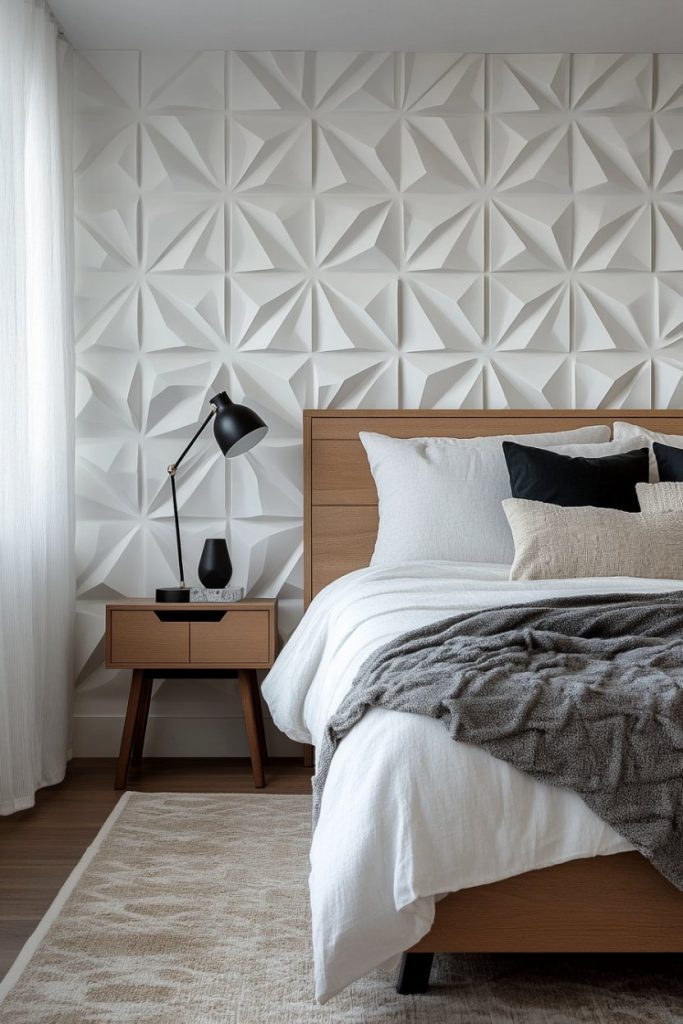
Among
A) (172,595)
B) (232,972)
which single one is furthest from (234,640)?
(232,972)

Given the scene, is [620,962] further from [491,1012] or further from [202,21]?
[202,21]

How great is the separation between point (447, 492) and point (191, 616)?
98cm

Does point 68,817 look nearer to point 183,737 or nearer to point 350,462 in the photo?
point 183,737

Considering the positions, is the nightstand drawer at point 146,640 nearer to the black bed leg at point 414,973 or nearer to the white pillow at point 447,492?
the white pillow at point 447,492

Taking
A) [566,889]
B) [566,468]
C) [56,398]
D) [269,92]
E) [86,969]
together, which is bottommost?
[86,969]

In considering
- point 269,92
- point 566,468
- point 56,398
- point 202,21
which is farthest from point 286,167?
point 566,468

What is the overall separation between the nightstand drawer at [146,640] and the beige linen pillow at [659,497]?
1.55 metres

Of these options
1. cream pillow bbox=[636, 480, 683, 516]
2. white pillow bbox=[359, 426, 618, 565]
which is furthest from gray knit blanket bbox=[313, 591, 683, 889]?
white pillow bbox=[359, 426, 618, 565]

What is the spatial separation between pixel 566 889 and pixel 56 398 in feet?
8.13

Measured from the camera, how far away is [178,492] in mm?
3586

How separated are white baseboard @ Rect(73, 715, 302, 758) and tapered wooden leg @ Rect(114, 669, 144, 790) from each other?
1.13 feet

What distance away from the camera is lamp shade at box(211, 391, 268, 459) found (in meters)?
3.23

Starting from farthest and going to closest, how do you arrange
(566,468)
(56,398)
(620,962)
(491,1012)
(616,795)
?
(56,398) < (566,468) < (620,962) < (491,1012) < (616,795)

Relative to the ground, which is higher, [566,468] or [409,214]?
[409,214]
